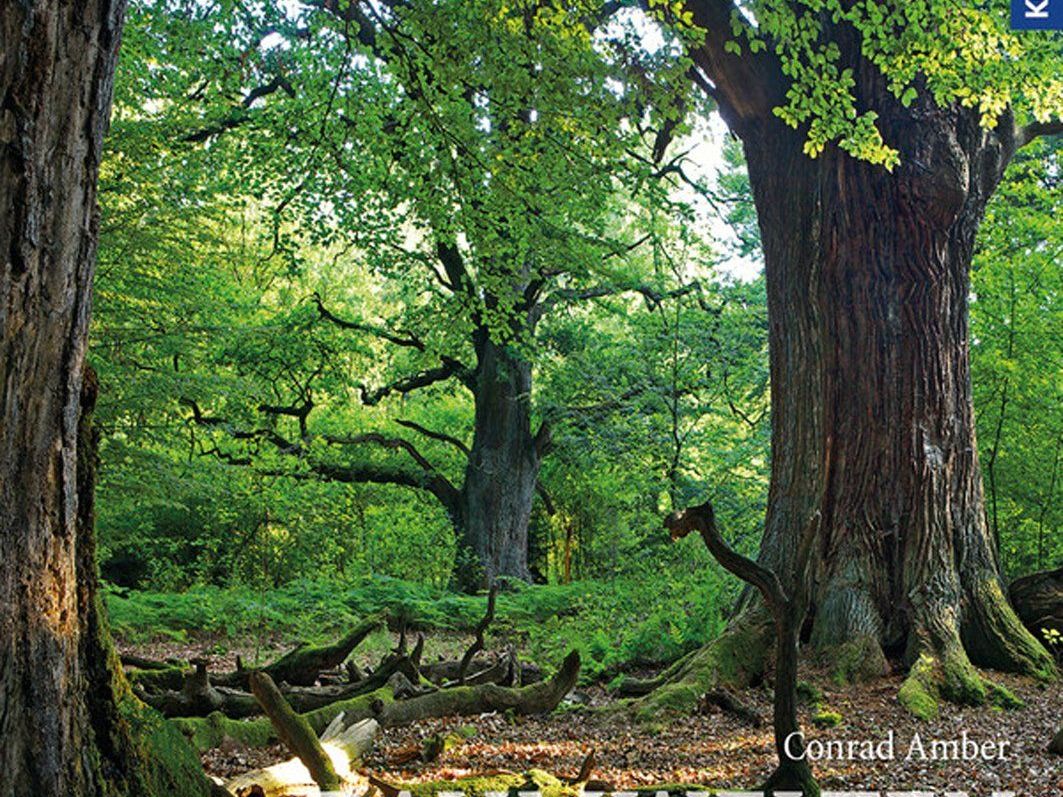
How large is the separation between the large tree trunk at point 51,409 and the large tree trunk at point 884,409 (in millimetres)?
4569

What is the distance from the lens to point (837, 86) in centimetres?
624

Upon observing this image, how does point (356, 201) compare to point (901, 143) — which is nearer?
point (901, 143)

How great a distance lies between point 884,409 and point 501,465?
9.71 m

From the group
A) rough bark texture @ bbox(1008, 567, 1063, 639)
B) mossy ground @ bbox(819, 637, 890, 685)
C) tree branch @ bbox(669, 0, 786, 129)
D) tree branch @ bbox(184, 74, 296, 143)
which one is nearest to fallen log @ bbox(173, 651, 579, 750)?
mossy ground @ bbox(819, 637, 890, 685)

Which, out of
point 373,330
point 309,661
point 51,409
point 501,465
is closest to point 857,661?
point 309,661

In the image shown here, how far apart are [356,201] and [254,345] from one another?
13.0ft

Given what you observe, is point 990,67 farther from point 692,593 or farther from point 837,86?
point 692,593

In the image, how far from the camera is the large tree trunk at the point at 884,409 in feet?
22.0

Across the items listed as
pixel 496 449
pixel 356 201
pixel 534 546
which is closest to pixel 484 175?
pixel 356 201

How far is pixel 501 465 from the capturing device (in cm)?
1609

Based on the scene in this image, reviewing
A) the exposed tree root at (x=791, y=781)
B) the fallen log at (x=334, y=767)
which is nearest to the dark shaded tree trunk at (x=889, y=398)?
the exposed tree root at (x=791, y=781)

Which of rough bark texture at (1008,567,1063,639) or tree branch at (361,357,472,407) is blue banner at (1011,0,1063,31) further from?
tree branch at (361,357,472,407)

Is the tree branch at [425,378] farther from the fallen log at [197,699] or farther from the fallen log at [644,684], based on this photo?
the fallen log at [197,699]

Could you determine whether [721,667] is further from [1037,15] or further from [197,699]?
[1037,15]
